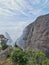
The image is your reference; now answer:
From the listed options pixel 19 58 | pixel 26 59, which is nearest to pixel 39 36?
pixel 26 59

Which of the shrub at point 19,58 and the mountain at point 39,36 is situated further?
the mountain at point 39,36

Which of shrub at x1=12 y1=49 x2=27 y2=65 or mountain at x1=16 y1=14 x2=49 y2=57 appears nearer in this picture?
shrub at x1=12 y1=49 x2=27 y2=65

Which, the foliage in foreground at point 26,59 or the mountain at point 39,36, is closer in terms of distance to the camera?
the foliage in foreground at point 26,59

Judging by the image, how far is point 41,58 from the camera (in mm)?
35688

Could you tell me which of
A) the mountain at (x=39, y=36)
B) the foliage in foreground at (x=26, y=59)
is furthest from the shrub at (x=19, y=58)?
the mountain at (x=39, y=36)

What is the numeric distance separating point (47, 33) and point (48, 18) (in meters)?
3.72

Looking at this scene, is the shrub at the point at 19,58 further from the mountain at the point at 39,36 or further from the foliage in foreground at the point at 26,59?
the mountain at the point at 39,36

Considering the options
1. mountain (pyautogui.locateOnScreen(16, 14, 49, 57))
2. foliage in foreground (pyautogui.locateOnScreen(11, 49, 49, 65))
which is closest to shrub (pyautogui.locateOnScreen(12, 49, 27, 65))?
foliage in foreground (pyautogui.locateOnScreen(11, 49, 49, 65))

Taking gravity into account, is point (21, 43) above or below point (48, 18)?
below

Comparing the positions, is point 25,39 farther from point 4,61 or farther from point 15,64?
point 15,64

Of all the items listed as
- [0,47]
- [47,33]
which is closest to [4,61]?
[0,47]

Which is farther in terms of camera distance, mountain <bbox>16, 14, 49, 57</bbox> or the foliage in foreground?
mountain <bbox>16, 14, 49, 57</bbox>

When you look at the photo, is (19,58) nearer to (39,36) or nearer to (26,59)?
(26,59)

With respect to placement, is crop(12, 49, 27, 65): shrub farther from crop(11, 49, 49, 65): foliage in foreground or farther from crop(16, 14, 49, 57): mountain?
crop(16, 14, 49, 57): mountain
